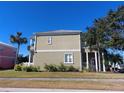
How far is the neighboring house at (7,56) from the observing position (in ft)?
136

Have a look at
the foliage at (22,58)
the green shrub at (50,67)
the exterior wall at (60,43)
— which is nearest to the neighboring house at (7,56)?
the foliage at (22,58)

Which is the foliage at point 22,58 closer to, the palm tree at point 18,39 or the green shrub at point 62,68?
the palm tree at point 18,39

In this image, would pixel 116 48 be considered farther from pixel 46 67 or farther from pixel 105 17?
pixel 46 67

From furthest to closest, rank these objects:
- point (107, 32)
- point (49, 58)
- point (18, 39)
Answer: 1. point (18, 39)
2. point (107, 32)
3. point (49, 58)

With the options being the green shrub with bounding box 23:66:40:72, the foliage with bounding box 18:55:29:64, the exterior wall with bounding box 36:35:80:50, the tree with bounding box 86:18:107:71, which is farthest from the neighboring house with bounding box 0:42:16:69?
the tree with bounding box 86:18:107:71

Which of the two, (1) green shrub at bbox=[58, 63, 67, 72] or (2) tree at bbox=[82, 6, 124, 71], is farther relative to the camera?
(2) tree at bbox=[82, 6, 124, 71]

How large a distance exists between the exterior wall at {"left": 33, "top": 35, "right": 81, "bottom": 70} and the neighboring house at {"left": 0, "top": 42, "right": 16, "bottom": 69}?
15.6m

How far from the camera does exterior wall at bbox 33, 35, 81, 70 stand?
27.8 metres

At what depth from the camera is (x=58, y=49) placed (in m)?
28.2

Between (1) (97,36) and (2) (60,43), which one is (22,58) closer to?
(2) (60,43)

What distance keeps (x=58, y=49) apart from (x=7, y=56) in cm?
2062

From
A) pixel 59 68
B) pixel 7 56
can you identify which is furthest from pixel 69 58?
pixel 7 56

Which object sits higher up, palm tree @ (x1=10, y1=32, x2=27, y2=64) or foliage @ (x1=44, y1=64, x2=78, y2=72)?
palm tree @ (x1=10, y1=32, x2=27, y2=64)

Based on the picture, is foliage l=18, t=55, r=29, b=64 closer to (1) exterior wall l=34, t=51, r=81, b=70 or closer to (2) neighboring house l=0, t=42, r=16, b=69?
(2) neighboring house l=0, t=42, r=16, b=69
